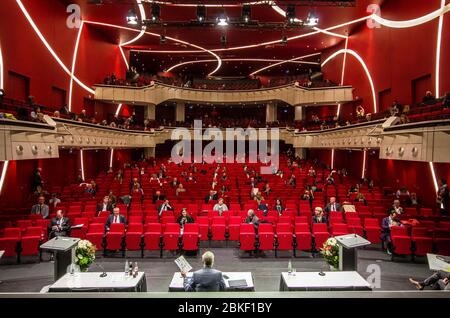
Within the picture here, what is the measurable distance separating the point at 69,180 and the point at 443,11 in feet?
51.2

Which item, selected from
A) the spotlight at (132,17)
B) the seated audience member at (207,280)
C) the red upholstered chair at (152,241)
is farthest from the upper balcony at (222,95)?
the seated audience member at (207,280)

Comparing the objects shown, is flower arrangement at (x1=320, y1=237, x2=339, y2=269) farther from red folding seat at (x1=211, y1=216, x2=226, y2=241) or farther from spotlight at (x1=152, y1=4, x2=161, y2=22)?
spotlight at (x1=152, y1=4, x2=161, y2=22)

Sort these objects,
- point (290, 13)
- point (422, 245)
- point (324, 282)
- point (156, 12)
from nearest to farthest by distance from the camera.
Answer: point (324, 282) → point (422, 245) → point (290, 13) → point (156, 12)

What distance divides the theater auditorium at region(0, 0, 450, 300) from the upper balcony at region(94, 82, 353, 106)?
0.12 meters

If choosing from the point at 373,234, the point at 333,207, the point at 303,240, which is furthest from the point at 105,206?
the point at 373,234

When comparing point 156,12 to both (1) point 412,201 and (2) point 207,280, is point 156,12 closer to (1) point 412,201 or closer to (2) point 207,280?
(2) point 207,280

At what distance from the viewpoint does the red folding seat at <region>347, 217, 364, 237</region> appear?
827 cm

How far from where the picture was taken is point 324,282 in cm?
434

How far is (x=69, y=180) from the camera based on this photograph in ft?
50.6

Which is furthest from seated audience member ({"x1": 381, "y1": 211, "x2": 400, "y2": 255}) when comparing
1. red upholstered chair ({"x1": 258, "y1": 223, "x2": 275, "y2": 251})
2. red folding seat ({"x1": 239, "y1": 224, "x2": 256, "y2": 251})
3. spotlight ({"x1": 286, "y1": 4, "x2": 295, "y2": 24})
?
spotlight ({"x1": 286, "y1": 4, "x2": 295, "y2": 24})

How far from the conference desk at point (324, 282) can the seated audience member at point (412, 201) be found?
7410 mm

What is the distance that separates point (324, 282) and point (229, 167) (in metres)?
13.5

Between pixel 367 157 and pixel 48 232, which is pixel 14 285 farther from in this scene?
pixel 367 157
